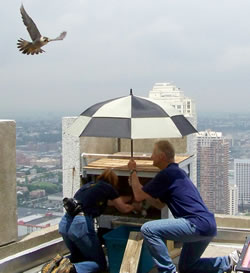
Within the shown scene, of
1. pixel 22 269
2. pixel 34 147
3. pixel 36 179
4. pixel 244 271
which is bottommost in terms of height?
pixel 22 269

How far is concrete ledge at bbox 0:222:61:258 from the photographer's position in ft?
17.2

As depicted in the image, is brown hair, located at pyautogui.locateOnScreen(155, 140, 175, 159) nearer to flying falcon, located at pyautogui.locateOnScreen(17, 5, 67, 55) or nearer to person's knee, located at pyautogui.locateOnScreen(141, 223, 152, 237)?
person's knee, located at pyautogui.locateOnScreen(141, 223, 152, 237)

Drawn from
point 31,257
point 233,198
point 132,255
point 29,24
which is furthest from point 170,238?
point 233,198

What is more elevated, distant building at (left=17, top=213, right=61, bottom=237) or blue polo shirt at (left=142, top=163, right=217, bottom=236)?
blue polo shirt at (left=142, top=163, right=217, bottom=236)

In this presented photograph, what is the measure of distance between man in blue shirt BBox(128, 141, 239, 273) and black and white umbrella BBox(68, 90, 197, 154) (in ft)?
0.78

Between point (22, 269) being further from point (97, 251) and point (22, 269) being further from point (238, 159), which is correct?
point (238, 159)

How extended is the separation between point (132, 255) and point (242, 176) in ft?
23.1

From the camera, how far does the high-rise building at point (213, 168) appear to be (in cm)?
841

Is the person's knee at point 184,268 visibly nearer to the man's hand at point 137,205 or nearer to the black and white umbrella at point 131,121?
the man's hand at point 137,205

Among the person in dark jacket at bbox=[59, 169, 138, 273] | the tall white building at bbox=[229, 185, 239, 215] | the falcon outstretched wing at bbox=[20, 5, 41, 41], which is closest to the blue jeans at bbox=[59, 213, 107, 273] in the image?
the person in dark jacket at bbox=[59, 169, 138, 273]

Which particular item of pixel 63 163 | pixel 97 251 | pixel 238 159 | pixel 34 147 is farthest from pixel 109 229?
pixel 238 159

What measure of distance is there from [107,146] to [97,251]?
2.16 metres

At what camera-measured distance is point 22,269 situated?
17.3 feet

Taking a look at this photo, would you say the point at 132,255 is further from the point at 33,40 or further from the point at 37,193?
the point at 33,40
